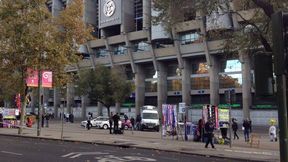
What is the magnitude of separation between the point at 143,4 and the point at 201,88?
15529 millimetres

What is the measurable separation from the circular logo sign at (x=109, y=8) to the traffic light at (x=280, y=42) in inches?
2676

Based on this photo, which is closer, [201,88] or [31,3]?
[31,3]

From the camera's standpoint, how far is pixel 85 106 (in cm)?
8244

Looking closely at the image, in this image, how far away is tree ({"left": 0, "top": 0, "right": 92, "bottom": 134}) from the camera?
101 feet

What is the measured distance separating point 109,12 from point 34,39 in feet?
148

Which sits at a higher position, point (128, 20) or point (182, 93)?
point (128, 20)

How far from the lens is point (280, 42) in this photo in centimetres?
691

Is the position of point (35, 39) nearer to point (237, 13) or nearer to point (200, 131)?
point (200, 131)

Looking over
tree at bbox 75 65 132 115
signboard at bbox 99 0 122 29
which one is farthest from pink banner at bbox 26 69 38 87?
signboard at bbox 99 0 122 29

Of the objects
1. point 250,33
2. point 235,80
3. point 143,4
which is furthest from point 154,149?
point 143,4

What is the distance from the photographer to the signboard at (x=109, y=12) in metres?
73.3

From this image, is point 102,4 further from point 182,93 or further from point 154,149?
point 154,149

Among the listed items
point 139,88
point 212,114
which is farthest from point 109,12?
point 212,114

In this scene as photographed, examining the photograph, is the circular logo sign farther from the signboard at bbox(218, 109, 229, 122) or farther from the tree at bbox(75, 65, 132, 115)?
the signboard at bbox(218, 109, 229, 122)
